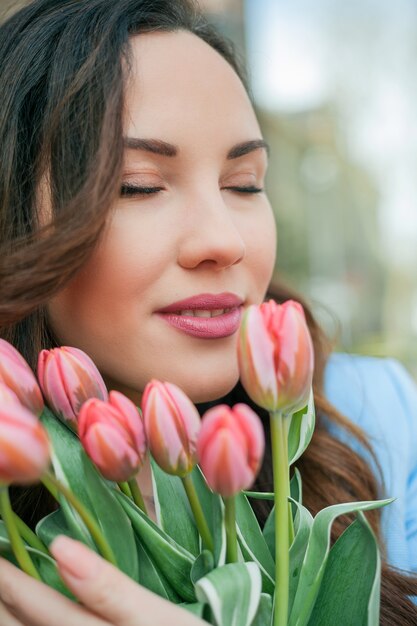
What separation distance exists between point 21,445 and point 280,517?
0.17 m

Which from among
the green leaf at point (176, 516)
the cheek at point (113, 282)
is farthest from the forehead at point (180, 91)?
the green leaf at point (176, 516)

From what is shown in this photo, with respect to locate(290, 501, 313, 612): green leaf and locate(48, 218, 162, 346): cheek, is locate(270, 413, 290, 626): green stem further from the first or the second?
locate(48, 218, 162, 346): cheek

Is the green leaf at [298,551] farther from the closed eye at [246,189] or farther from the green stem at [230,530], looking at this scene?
the closed eye at [246,189]

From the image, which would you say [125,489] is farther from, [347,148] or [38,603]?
[347,148]

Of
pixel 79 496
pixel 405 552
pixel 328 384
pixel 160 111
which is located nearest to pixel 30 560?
pixel 79 496

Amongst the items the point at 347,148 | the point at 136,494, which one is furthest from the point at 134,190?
the point at 347,148

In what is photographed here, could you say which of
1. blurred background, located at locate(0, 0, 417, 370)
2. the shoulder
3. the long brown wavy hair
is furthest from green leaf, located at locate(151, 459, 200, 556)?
blurred background, located at locate(0, 0, 417, 370)

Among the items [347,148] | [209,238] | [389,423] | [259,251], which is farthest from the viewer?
[347,148]

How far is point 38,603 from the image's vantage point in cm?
42

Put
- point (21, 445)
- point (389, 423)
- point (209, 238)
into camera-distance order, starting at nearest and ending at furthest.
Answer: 1. point (21, 445)
2. point (209, 238)
3. point (389, 423)

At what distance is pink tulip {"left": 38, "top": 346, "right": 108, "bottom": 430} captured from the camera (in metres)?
0.45

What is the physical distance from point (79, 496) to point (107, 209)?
0.84 ft

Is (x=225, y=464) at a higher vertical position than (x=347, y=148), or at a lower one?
lower

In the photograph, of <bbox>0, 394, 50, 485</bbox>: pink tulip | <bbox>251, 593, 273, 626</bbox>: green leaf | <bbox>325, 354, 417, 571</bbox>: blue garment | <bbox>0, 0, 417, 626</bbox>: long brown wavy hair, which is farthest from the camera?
<bbox>325, 354, 417, 571</bbox>: blue garment
